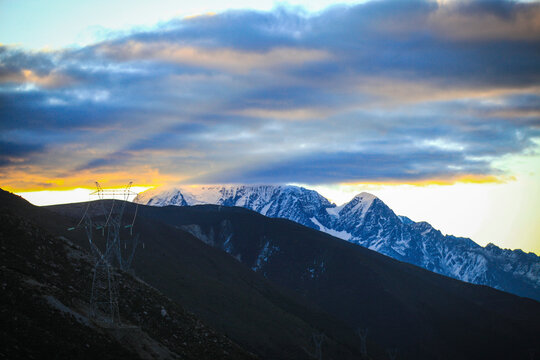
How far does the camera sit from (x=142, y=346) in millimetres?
63562

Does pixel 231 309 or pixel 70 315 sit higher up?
pixel 70 315

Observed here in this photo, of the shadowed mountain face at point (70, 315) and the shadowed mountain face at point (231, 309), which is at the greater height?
the shadowed mountain face at point (70, 315)

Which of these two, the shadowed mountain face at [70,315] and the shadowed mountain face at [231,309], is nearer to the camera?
the shadowed mountain face at [70,315]

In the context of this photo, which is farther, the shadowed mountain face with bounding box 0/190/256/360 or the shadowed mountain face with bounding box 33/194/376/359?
the shadowed mountain face with bounding box 33/194/376/359

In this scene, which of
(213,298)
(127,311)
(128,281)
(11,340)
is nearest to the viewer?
(11,340)

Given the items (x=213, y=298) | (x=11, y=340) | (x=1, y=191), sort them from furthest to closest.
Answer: (x=213, y=298), (x=1, y=191), (x=11, y=340)

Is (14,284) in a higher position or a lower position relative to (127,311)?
higher

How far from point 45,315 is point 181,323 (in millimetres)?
27581

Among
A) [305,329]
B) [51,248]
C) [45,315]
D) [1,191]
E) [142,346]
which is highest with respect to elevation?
[1,191]

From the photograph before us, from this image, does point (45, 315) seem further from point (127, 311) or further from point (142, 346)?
point (127, 311)

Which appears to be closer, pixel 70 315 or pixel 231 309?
pixel 70 315

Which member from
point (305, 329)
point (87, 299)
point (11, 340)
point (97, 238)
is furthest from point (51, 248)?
point (305, 329)

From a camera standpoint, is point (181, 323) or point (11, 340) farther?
point (181, 323)

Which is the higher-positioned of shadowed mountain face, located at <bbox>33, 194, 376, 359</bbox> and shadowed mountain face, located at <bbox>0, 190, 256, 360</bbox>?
shadowed mountain face, located at <bbox>0, 190, 256, 360</bbox>
